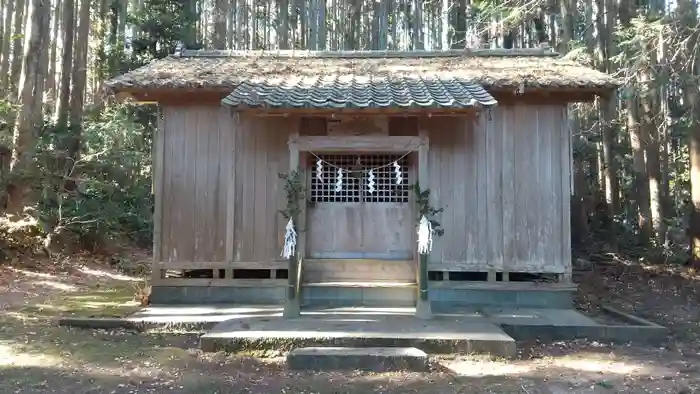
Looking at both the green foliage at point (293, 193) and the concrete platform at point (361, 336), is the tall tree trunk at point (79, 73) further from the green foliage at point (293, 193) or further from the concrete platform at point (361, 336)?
the concrete platform at point (361, 336)

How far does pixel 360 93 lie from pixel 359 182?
1551 mm

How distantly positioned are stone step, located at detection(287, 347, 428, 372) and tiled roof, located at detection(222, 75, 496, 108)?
318cm

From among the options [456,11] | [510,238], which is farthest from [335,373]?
[456,11]

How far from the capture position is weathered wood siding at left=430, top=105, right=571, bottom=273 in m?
8.09

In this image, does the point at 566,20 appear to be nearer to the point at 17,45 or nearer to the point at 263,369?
the point at 263,369

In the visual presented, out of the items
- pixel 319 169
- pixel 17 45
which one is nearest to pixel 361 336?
pixel 319 169

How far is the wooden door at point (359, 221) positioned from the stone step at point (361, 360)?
312cm

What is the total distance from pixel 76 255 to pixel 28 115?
3507 millimetres

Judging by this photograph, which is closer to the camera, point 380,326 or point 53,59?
point 380,326

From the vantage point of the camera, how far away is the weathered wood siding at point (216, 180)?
822cm

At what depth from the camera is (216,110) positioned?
8.30 m

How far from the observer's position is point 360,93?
7535mm

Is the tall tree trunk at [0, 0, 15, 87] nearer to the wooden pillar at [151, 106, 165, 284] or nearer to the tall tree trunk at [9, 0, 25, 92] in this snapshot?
the tall tree trunk at [9, 0, 25, 92]

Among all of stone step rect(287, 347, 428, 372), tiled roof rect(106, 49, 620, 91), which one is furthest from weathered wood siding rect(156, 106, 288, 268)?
stone step rect(287, 347, 428, 372)
